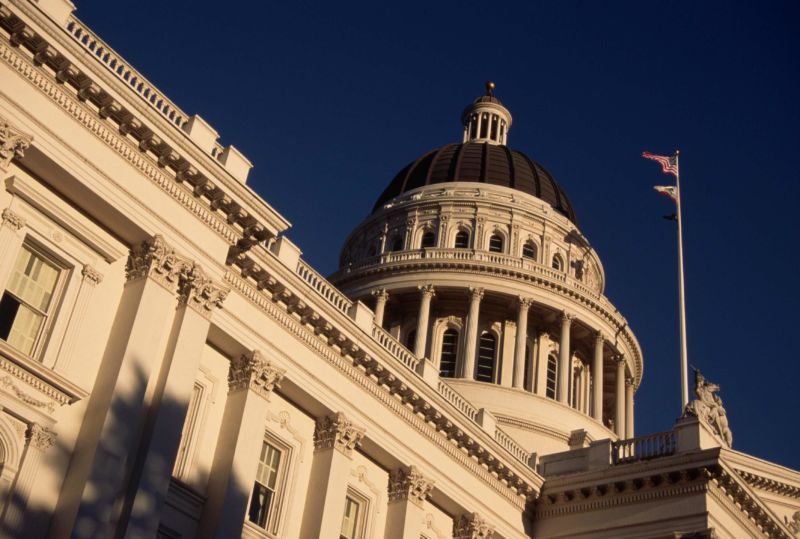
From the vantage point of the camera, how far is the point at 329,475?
29953 mm

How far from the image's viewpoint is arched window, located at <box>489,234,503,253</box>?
193ft

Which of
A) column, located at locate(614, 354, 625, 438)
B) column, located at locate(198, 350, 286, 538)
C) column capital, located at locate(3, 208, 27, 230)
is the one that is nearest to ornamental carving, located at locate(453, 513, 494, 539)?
column, located at locate(198, 350, 286, 538)

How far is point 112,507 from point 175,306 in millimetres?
5216

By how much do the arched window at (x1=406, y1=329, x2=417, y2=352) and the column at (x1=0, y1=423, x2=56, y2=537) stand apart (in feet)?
109

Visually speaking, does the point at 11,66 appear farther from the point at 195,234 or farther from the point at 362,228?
the point at 362,228

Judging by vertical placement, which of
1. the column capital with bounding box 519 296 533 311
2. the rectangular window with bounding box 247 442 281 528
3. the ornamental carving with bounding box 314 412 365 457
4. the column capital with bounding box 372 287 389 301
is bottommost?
the rectangular window with bounding box 247 442 281 528

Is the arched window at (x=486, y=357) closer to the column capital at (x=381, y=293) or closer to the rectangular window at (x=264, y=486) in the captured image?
the column capital at (x=381, y=293)

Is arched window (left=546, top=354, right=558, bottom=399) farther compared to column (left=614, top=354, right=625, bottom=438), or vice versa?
column (left=614, top=354, right=625, bottom=438)

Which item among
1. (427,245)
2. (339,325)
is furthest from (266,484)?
(427,245)

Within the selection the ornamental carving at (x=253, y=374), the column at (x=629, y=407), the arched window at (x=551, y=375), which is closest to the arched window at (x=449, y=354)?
the arched window at (x=551, y=375)

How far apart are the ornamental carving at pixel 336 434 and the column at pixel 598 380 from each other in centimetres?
2660

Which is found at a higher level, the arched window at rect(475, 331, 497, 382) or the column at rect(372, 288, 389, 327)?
the column at rect(372, 288, 389, 327)

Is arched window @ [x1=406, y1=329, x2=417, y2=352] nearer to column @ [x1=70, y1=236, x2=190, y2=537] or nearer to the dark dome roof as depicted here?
the dark dome roof

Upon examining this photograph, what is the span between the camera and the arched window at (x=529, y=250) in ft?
194
